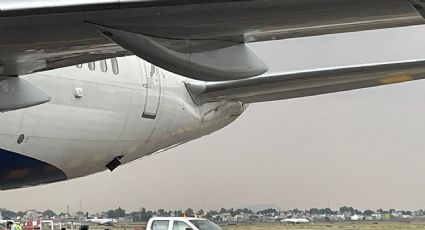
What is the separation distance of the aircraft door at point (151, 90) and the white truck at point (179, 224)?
27.3ft

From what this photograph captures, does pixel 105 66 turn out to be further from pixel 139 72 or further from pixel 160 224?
pixel 160 224

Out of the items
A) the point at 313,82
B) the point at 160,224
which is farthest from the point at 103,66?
the point at 160,224

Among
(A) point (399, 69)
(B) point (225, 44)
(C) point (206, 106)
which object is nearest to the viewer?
(B) point (225, 44)

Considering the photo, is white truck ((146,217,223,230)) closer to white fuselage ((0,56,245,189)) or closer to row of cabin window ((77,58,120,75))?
white fuselage ((0,56,245,189))

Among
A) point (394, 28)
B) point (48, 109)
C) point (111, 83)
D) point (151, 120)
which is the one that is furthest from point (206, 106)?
point (394, 28)

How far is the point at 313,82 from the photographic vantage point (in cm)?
1198

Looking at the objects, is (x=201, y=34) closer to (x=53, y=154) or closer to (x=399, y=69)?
(x=399, y=69)

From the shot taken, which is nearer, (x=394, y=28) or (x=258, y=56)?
(x=394, y=28)

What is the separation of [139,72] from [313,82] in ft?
10.2

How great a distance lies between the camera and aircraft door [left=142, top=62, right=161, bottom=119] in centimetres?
1323

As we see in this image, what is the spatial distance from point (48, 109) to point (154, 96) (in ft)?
7.99

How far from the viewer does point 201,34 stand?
5.33 metres

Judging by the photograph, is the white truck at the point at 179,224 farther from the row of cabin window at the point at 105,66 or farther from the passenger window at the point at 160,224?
the row of cabin window at the point at 105,66

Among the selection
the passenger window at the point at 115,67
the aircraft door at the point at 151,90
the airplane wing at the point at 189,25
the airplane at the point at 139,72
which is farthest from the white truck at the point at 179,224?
the airplane wing at the point at 189,25
